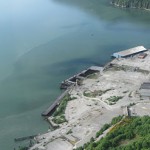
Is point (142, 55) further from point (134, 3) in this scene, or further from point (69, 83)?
point (134, 3)

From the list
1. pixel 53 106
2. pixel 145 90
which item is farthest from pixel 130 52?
pixel 53 106

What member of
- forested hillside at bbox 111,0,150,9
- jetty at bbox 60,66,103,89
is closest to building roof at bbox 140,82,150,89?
jetty at bbox 60,66,103,89

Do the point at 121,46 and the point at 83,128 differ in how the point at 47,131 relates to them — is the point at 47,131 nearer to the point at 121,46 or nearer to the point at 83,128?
the point at 83,128

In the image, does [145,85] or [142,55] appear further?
[142,55]

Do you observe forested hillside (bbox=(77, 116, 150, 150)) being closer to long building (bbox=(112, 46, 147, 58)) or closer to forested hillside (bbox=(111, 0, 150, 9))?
long building (bbox=(112, 46, 147, 58))

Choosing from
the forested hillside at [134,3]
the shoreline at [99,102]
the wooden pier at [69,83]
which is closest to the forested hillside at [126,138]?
the shoreline at [99,102]
